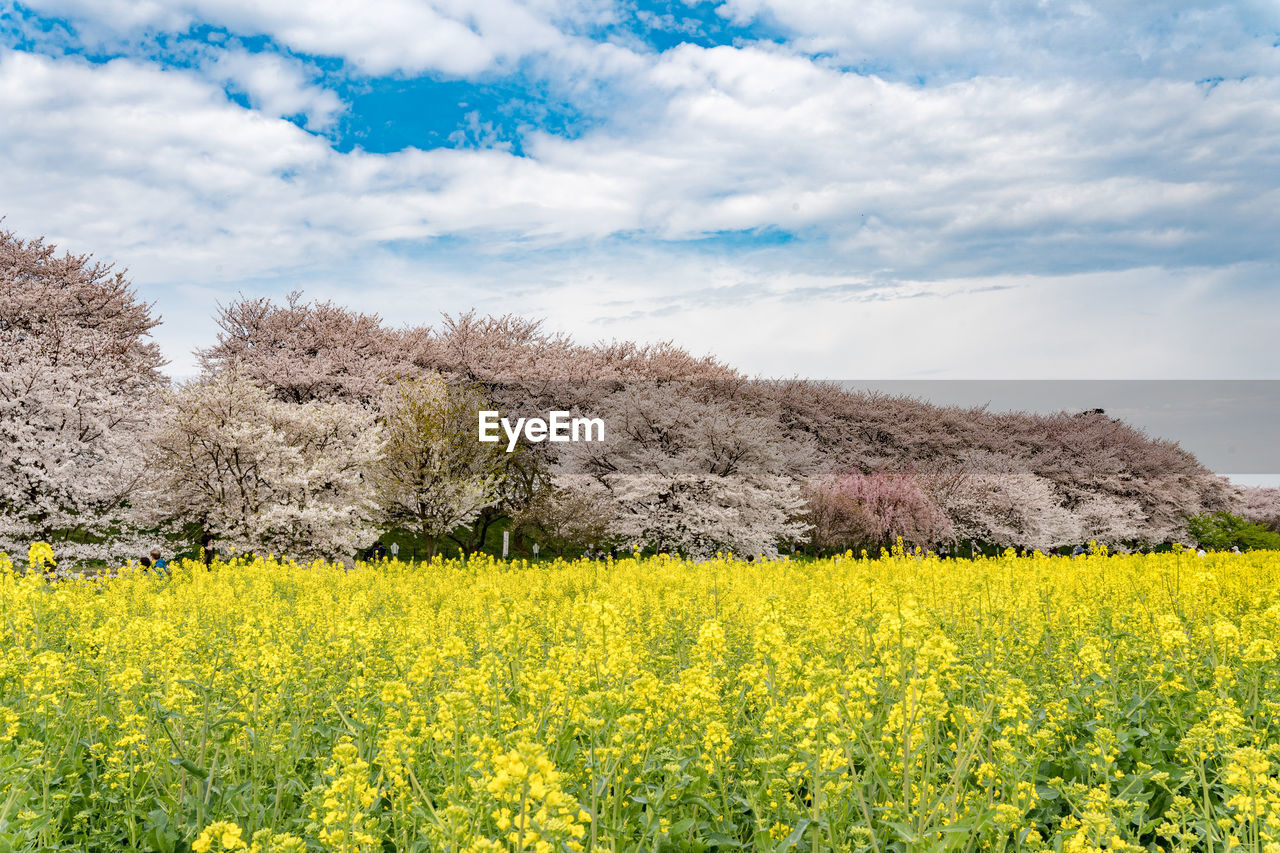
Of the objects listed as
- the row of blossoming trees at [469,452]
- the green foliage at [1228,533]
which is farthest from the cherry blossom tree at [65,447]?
the green foliage at [1228,533]

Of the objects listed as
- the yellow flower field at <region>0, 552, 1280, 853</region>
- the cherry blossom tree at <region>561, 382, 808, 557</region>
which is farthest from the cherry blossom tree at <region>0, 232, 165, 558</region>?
the yellow flower field at <region>0, 552, 1280, 853</region>

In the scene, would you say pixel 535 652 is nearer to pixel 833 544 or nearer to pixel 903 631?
pixel 903 631

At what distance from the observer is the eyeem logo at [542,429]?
87.6 ft

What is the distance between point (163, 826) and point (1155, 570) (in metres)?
11.7

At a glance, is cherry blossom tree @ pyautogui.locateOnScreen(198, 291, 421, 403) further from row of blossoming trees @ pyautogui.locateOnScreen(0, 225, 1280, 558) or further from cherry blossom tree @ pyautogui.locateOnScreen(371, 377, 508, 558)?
cherry blossom tree @ pyautogui.locateOnScreen(371, 377, 508, 558)

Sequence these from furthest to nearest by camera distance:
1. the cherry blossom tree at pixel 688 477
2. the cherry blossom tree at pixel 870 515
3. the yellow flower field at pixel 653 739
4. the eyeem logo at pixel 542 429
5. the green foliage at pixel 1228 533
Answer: the green foliage at pixel 1228 533
the cherry blossom tree at pixel 870 515
the eyeem logo at pixel 542 429
the cherry blossom tree at pixel 688 477
the yellow flower field at pixel 653 739

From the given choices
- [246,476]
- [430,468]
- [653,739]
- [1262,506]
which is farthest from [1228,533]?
[653,739]

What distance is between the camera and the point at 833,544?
2766cm

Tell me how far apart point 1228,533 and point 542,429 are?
2930 cm

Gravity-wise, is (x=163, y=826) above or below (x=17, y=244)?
below

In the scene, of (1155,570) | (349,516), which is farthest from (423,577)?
(1155,570)

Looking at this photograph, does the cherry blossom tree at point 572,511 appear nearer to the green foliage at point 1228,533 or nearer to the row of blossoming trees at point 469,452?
the row of blossoming trees at point 469,452

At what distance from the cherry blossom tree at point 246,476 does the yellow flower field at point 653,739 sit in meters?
14.3

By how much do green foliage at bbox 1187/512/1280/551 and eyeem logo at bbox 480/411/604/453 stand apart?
2556 centimetres
